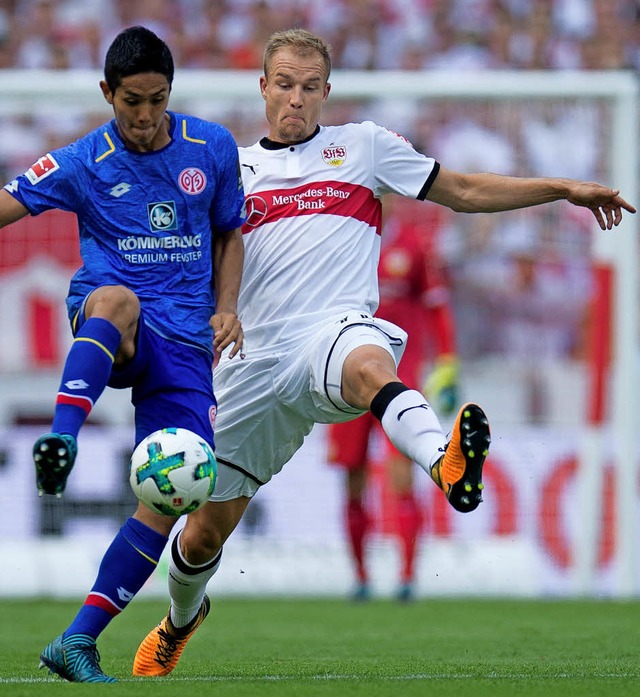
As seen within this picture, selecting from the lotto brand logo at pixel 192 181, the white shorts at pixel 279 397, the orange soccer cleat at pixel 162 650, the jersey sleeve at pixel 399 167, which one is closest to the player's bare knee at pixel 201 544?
the white shorts at pixel 279 397

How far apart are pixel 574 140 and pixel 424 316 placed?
197 cm

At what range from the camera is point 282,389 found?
553 centimetres

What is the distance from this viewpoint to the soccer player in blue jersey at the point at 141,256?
4914 mm

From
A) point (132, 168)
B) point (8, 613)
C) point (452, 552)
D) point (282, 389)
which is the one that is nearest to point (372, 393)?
point (282, 389)

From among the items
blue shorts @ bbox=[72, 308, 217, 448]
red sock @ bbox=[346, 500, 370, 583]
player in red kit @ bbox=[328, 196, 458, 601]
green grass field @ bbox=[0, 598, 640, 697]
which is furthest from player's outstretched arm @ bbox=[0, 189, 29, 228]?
red sock @ bbox=[346, 500, 370, 583]

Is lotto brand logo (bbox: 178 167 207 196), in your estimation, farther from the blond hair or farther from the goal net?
the goal net

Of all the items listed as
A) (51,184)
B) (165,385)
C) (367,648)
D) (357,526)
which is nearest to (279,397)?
(165,385)

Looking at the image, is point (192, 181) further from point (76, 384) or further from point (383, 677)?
point (383, 677)

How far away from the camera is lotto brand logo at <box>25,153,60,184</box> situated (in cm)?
505

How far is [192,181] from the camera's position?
518 cm

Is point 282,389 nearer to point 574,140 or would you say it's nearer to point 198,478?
point 198,478

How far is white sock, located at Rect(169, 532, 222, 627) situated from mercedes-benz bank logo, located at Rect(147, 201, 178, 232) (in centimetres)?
141

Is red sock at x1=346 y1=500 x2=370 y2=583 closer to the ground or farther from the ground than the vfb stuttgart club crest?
closer to the ground

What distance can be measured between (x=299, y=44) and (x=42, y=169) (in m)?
1.31
